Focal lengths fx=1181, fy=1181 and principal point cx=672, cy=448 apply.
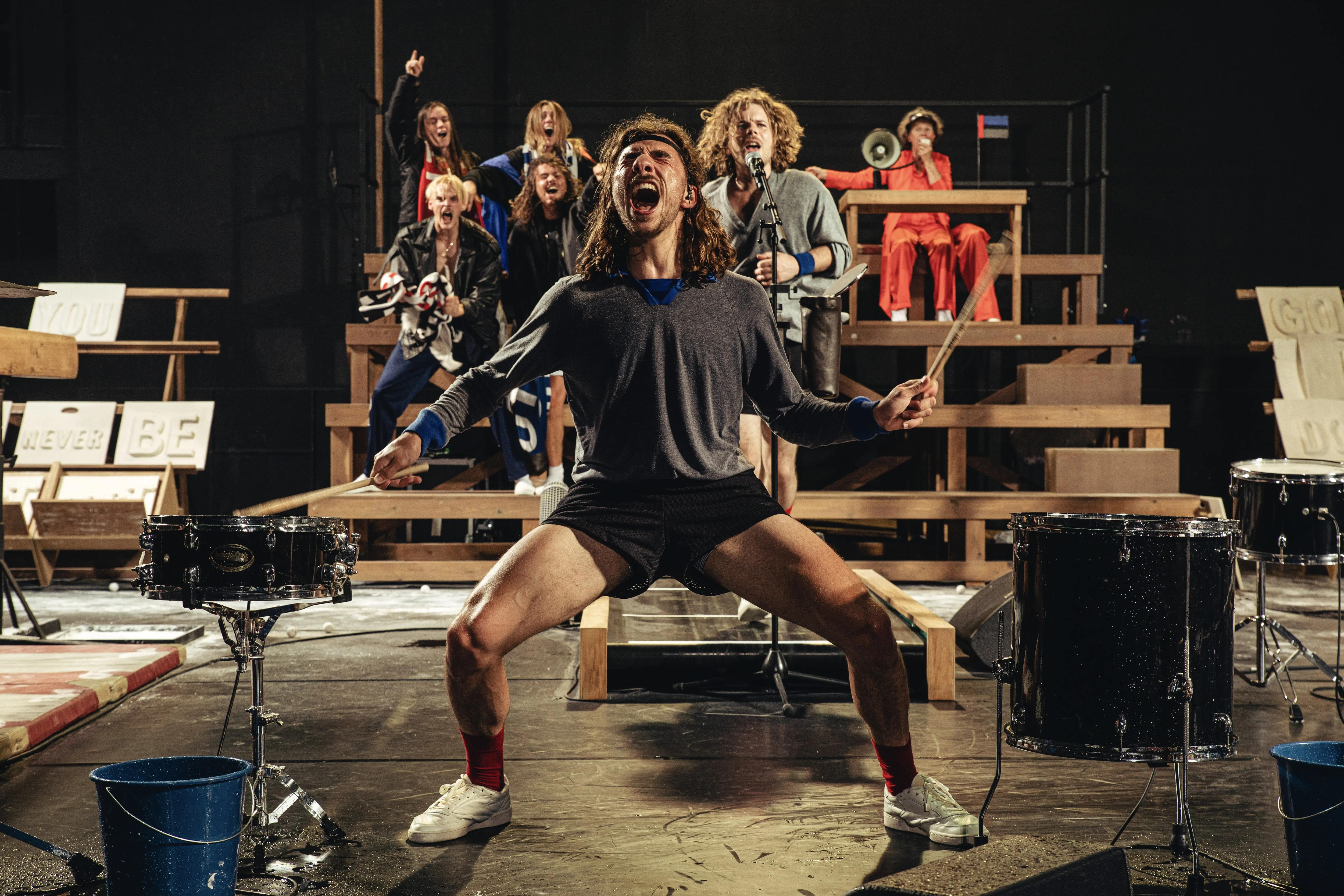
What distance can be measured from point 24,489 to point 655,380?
6.56 meters

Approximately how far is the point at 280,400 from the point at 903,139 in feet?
16.9

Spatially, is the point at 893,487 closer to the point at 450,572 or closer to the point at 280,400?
the point at 450,572

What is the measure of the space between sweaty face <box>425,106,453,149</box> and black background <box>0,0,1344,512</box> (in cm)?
127

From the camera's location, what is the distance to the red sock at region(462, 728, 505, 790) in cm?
286

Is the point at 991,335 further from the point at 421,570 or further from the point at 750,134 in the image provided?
the point at 421,570

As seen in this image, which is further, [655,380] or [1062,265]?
[1062,265]

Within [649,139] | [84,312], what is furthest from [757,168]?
[84,312]

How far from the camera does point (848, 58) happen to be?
9.59m

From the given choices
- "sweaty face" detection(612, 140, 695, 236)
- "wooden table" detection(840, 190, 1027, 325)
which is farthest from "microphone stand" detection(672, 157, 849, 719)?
"wooden table" detection(840, 190, 1027, 325)

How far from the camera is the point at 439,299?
6.77 m

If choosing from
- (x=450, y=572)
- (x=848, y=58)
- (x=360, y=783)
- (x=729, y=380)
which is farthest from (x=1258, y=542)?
(x=848, y=58)

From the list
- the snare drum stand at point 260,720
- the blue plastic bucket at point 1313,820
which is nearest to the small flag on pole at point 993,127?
the blue plastic bucket at point 1313,820

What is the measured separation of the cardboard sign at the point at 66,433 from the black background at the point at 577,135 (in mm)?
1071

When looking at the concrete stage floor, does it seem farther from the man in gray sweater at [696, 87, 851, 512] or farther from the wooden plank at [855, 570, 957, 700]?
the man in gray sweater at [696, 87, 851, 512]
